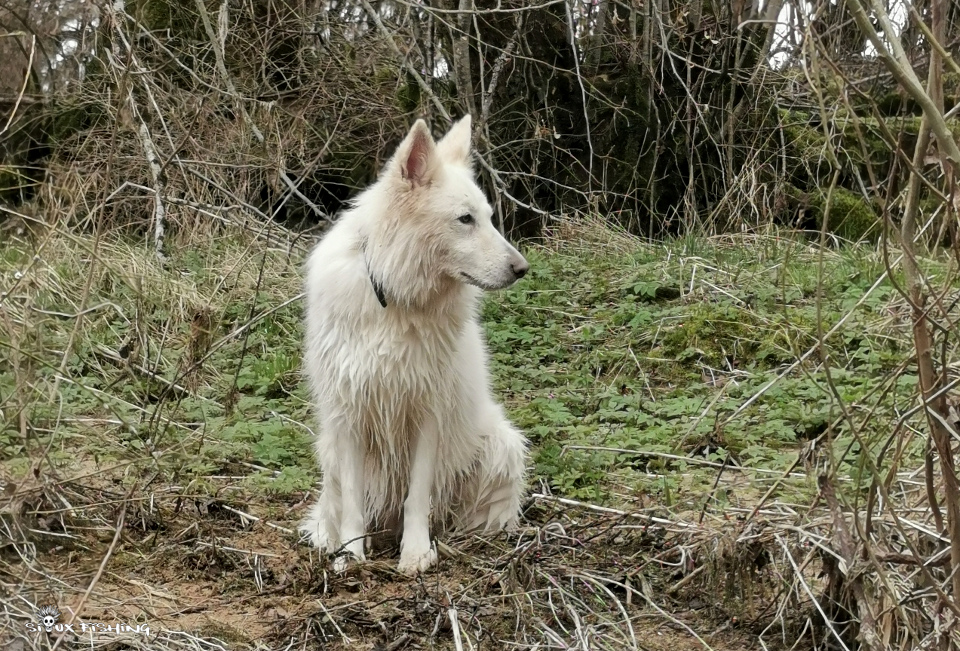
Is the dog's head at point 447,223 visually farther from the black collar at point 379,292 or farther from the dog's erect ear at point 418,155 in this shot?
the black collar at point 379,292

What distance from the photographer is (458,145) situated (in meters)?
4.60

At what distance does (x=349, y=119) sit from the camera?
1006 centimetres

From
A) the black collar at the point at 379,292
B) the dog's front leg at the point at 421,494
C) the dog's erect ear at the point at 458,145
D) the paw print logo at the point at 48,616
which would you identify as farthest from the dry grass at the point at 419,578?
the dog's erect ear at the point at 458,145

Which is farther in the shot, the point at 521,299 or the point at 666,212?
the point at 666,212

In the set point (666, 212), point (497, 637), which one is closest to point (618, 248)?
point (666, 212)

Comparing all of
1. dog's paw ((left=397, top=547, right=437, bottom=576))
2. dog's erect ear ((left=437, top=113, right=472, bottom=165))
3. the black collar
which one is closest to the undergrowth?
dog's paw ((left=397, top=547, right=437, bottom=576))

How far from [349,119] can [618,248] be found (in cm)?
326

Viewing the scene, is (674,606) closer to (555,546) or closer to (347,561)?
(555,546)

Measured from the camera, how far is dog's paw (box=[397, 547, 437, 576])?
13.3 feet

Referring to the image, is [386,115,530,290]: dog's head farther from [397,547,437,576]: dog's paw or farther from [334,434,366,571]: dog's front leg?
[397,547,437,576]: dog's paw

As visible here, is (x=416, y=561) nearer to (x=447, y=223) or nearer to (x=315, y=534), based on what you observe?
(x=315, y=534)

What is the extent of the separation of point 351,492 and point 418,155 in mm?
1486

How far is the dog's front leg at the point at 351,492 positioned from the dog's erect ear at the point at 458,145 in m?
1.39

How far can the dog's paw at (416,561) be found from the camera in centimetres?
406
